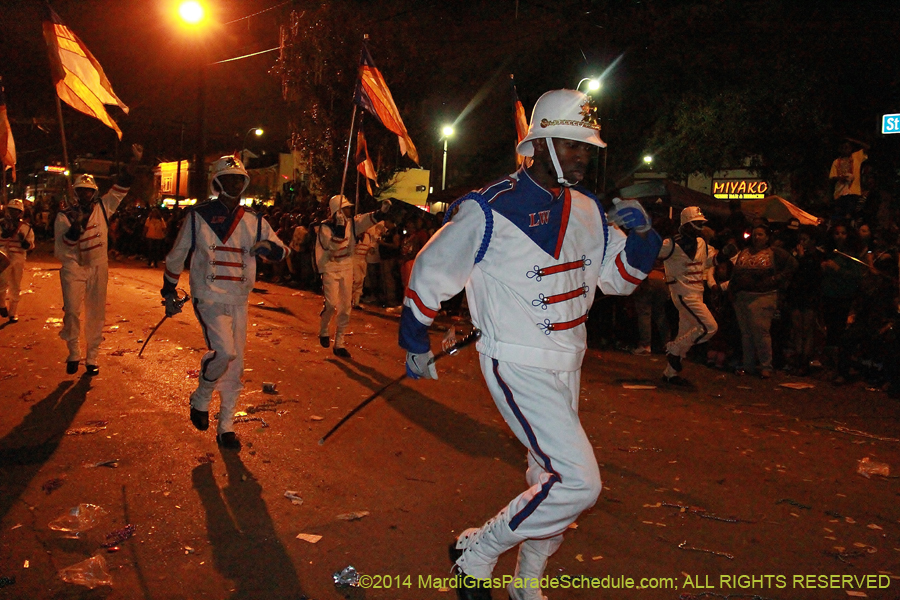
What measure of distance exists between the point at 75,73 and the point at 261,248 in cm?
418

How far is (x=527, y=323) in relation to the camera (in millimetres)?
3621

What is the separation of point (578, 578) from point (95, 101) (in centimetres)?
823

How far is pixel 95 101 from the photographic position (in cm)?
917

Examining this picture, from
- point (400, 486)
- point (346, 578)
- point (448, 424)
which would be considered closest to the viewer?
point (346, 578)

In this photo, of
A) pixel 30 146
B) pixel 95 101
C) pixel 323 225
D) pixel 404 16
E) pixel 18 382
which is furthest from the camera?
pixel 30 146

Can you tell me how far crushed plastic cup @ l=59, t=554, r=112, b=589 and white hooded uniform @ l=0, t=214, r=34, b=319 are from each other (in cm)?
1085

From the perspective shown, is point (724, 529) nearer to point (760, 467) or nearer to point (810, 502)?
point (810, 502)

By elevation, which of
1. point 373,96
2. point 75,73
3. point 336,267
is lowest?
point 336,267

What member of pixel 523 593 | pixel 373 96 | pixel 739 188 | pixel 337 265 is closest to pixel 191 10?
pixel 373 96

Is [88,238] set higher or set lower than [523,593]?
higher

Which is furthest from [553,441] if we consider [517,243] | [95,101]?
[95,101]

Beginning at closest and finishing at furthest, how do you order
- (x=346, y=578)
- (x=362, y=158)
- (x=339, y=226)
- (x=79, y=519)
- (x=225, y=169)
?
(x=346, y=578) < (x=79, y=519) < (x=225, y=169) < (x=339, y=226) < (x=362, y=158)

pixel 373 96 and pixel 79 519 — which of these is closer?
pixel 79 519

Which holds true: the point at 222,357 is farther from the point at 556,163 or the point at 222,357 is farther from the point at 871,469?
the point at 871,469
